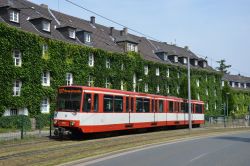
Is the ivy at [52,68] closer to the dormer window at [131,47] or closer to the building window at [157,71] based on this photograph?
the building window at [157,71]

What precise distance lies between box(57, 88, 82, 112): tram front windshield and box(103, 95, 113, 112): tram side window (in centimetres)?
215

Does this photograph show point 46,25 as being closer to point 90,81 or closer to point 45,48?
point 45,48

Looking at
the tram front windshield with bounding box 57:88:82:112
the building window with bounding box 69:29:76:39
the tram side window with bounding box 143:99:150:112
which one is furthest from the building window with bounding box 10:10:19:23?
the tram front windshield with bounding box 57:88:82:112

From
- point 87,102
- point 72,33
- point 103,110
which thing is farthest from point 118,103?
point 72,33

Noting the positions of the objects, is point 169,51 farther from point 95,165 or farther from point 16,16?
point 95,165

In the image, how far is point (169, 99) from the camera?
1406 inches

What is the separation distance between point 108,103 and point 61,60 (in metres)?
16.8

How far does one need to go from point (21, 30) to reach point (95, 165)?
26115 millimetres

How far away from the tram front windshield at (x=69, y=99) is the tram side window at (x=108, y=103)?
2150 millimetres

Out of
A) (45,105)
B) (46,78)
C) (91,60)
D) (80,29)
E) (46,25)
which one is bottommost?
(45,105)

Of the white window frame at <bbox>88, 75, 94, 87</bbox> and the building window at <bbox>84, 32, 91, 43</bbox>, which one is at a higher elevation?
the building window at <bbox>84, 32, 91, 43</bbox>

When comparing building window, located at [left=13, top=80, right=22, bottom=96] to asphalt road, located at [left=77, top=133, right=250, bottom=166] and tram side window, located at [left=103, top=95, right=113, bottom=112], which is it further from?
asphalt road, located at [left=77, top=133, right=250, bottom=166]

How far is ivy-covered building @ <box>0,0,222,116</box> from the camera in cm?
3572

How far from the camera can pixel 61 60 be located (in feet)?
134
